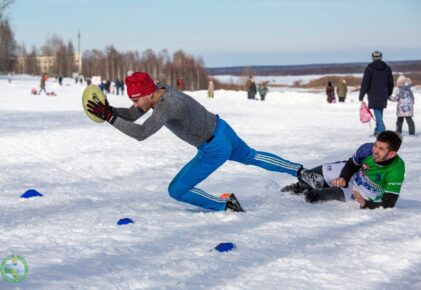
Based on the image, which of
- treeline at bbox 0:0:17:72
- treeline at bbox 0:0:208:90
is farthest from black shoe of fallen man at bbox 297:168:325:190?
treeline at bbox 0:0:208:90

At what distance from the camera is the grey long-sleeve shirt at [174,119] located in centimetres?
437

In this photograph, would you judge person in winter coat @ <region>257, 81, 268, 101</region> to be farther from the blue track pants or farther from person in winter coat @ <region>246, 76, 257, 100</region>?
the blue track pants

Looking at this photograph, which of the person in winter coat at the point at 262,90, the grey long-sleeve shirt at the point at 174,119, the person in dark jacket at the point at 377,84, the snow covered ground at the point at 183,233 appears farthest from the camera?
the person in winter coat at the point at 262,90

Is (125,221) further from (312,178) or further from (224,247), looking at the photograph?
(312,178)

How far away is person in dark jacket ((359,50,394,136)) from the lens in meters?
11.8

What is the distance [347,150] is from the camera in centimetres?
980

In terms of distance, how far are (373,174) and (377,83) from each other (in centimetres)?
737

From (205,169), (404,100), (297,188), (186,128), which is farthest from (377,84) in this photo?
(186,128)

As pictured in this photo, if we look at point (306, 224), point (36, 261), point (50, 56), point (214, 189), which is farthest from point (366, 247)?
point (50, 56)

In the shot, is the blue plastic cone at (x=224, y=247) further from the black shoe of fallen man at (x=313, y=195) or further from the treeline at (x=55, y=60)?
the treeline at (x=55, y=60)

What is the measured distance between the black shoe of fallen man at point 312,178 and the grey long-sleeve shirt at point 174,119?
111 centimetres

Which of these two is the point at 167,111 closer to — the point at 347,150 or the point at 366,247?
the point at 366,247

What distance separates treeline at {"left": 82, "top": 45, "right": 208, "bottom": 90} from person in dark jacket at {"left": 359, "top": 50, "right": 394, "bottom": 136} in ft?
324

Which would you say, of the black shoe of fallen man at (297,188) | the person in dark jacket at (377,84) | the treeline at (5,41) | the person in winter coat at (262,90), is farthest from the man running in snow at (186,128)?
the treeline at (5,41)
